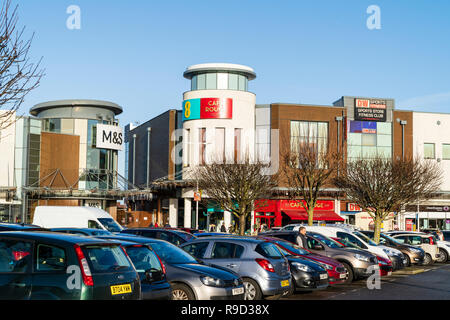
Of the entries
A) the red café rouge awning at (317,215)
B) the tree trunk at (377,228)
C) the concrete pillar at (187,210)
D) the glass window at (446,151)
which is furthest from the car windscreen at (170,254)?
the glass window at (446,151)

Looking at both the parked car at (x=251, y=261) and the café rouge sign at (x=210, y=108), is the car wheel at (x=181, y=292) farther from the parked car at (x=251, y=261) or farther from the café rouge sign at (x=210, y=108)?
the café rouge sign at (x=210, y=108)

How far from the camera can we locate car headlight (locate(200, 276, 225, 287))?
10.8m

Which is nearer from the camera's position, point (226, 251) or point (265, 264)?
point (265, 264)

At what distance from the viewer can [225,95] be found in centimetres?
5200

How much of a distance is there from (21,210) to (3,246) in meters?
39.1

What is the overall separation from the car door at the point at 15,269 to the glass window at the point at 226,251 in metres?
5.95

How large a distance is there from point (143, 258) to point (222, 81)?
146ft

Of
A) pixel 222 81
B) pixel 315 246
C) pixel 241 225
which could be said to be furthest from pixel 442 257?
pixel 222 81

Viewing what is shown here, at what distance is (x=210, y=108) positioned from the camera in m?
51.4

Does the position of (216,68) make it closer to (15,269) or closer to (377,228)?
(377,228)

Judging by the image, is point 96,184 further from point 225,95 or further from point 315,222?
point 315,222

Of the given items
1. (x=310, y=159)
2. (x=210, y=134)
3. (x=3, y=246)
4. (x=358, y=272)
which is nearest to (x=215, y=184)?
(x=310, y=159)

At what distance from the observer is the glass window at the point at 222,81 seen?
53625 millimetres

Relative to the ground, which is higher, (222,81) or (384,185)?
(222,81)
